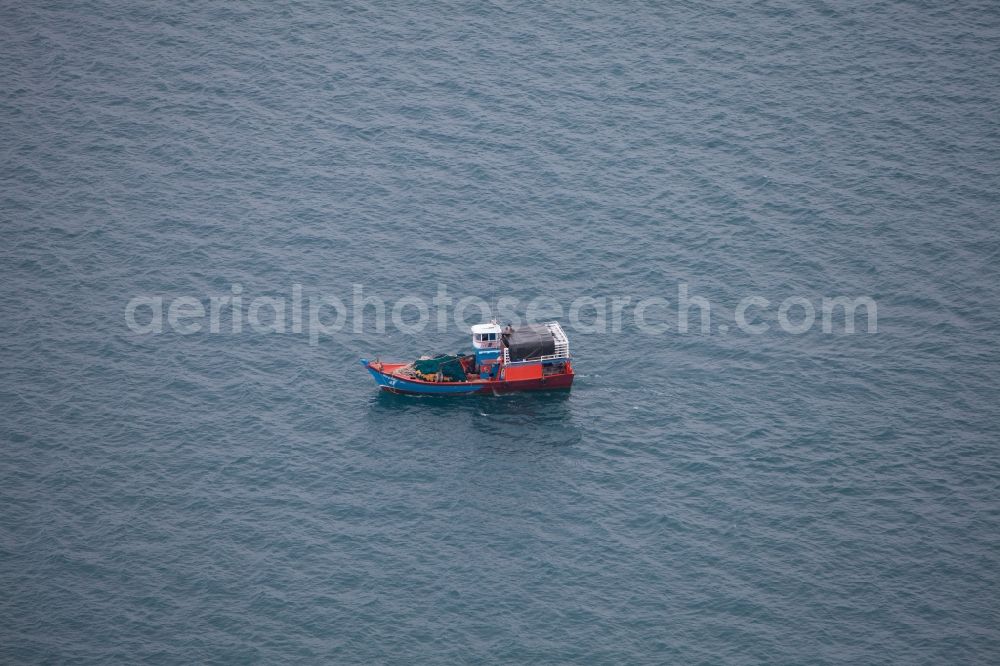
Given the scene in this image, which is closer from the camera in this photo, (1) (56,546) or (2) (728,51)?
(1) (56,546)

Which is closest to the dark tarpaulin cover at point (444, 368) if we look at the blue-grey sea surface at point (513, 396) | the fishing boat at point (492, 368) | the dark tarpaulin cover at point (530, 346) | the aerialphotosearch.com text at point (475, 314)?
the fishing boat at point (492, 368)

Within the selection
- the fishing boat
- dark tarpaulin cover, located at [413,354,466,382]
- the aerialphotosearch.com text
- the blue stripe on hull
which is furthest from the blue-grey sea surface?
dark tarpaulin cover, located at [413,354,466,382]

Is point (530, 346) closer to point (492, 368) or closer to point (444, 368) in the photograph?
point (492, 368)

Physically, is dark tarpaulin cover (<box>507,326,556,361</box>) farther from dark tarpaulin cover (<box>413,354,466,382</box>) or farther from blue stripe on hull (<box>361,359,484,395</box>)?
dark tarpaulin cover (<box>413,354,466,382</box>)

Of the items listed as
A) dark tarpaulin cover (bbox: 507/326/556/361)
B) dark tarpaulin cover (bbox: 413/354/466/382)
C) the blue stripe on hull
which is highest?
dark tarpaulin cover (bbox: 507/326/556/361)

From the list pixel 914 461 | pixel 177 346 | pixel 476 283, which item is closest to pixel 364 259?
pixel 476 283

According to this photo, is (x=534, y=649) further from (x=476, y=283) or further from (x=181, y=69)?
(x=181, y=69)

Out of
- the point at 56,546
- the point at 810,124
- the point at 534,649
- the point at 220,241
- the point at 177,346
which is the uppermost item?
the point at 810,124
